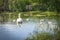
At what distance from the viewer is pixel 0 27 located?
249cm

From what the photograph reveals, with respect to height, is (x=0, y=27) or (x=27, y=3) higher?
(x=27, y=3)

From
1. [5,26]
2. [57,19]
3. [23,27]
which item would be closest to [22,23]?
[23,27]

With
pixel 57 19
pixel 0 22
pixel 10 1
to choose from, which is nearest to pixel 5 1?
pixel 10 1

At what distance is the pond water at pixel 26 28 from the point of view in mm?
2457

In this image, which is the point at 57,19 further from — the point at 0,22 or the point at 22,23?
the point at 0,22

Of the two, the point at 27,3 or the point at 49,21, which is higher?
the point at 27,3

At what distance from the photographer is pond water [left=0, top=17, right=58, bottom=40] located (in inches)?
96.7

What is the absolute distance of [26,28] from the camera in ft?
8.13

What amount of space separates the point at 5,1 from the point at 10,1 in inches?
2.4

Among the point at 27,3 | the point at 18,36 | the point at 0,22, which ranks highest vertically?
the point at 27,3

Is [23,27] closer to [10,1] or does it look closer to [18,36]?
[18,36]

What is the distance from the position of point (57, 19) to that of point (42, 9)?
219 mm

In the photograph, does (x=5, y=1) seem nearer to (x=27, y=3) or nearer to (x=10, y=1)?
(x=10, y=1)

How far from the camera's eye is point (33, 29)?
8.14 ft
